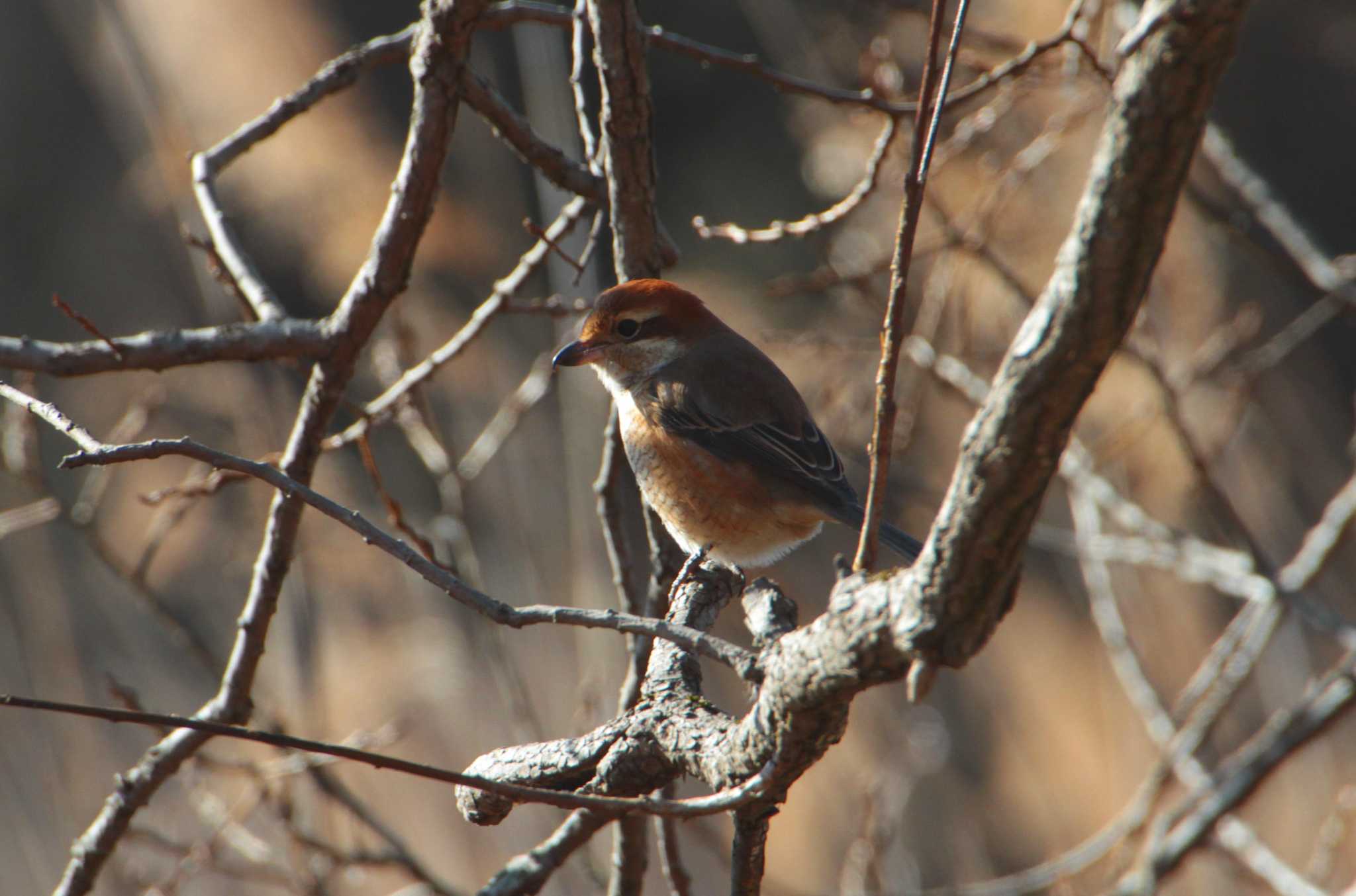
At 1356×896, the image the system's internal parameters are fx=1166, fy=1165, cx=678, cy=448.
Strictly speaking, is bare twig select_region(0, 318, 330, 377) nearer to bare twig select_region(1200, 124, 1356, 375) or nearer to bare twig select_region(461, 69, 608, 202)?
bare twig select_region(461, 69, 608, 202)

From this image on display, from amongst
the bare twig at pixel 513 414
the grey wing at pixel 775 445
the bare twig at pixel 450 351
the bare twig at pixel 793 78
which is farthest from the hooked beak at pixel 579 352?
the bare twig at pixel 793 78

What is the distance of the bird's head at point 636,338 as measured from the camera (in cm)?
324

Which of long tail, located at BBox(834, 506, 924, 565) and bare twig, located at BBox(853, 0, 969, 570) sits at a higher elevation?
long tail, located at BBox(834, 506, 924, 565)

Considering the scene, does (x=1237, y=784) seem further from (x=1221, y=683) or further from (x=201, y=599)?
(x=201, y=599)

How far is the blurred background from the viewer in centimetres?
498

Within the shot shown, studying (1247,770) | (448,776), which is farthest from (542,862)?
(1247,770)

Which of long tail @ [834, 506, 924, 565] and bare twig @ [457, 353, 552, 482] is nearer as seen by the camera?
long tail @ [834, 506, 924, 565]

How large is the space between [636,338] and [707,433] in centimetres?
36

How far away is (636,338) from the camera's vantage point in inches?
131

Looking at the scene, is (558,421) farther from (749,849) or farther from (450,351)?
(749,849)

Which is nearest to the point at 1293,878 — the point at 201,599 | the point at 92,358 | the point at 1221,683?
the point at 1221,683

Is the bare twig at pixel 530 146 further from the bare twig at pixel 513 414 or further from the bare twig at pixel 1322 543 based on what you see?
the bare twig at pixel 1322 543

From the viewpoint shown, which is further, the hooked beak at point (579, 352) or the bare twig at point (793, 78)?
the hooked beak at point (579, 352)

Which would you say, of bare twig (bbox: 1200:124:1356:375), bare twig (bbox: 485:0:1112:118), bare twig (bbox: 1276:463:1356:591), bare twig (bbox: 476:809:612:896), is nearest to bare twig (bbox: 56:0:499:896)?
bare twig (bbox: 485:0:1112:118)
